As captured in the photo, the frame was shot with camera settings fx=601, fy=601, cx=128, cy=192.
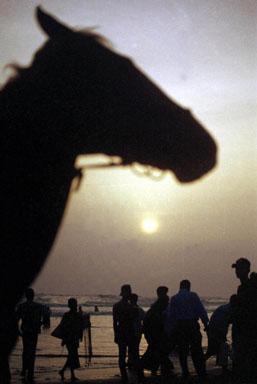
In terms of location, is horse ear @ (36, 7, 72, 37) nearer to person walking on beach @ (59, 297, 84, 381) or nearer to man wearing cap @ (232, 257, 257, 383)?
man wearing cap @ (232, 257, 257, 383)

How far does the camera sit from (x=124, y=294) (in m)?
13.2

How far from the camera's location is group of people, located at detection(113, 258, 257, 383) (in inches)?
333

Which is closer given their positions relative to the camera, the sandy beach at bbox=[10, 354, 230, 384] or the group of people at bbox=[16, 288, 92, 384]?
the group of people at bbox=[16, 288, 92, 384]

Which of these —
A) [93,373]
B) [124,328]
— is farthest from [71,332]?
[93,373]

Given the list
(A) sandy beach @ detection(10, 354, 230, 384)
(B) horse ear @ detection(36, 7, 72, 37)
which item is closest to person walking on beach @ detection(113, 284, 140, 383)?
(A) sandy beach @ detection(10, 354, 230, 384)

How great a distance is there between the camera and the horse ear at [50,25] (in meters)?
2.79

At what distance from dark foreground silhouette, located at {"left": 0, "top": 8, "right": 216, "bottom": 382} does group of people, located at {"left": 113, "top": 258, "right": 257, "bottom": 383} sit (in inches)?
226

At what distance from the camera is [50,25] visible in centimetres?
288

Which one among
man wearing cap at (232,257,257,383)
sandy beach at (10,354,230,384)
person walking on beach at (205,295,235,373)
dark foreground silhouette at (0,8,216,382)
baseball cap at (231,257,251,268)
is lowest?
sandy beach at (10,354,230,384)

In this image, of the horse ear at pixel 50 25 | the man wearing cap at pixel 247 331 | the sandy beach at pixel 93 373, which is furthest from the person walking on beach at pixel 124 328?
the horse ear at pixel 50 25

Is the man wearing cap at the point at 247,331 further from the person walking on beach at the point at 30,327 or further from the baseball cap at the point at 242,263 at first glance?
the person walking on beach at the point at 30,327

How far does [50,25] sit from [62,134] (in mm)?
522

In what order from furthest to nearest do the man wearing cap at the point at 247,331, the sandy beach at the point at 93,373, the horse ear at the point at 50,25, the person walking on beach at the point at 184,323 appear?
the sandy beach at the point at 93,373
the person walking on beach at the point at 184,323
the man wearing cap at the point at 247,331
the horse ear at the point at 50,25

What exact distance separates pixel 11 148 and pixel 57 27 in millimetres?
633
